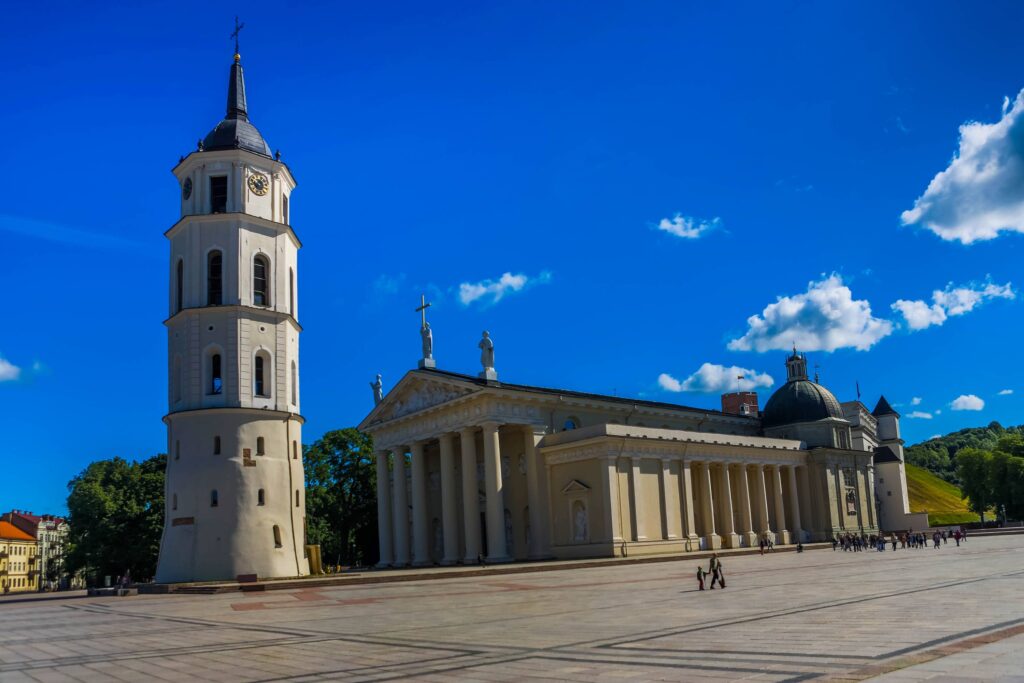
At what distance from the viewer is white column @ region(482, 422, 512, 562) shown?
5453 centimetres

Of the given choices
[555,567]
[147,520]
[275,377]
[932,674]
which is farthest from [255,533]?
[932,674]

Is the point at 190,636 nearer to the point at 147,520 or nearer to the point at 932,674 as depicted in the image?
the point at 932,674

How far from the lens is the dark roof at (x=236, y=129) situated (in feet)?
153

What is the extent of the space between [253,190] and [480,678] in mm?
39746

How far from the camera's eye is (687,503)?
59.5 m

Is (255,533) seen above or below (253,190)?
below

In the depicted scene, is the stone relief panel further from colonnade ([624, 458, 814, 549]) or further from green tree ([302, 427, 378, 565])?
colonnade ([624, 458, 814, 549])

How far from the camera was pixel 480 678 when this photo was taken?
427 inches

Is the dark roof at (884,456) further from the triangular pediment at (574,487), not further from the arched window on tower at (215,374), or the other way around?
the arched window on tower at (215,374)

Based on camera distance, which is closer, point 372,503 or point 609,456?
point 609,456

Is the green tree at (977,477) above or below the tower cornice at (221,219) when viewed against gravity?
below

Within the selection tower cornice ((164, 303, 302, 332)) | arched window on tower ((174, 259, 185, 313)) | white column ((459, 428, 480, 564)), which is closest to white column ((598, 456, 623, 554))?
white column ((459, 428, 480, 564))

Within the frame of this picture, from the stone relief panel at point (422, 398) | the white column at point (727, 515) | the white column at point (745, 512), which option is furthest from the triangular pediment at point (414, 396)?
the white column at point (745, 512)

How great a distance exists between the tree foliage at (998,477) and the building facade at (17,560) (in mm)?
129946
